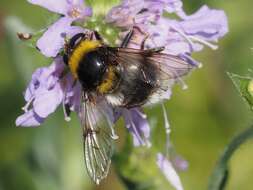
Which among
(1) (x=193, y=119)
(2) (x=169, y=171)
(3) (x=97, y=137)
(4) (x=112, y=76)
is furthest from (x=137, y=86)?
(1) (x=193, y=119)

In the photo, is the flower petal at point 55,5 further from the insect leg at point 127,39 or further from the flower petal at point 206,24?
the flower petal at point 206,24

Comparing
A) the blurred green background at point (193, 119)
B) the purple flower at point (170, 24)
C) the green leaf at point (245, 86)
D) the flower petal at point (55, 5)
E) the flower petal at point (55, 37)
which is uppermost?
the flower petal at point (55, 5)

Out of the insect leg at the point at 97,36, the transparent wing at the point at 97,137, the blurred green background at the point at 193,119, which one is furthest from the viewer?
the blurred green background at the point at 193,119

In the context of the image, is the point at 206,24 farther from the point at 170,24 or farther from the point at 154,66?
the point at 154,66

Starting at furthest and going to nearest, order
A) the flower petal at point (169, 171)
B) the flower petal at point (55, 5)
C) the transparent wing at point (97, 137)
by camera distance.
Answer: the flower petal at point (169, 171), the flower petal at point (55, 5), the transparent wing at point (97, 137)

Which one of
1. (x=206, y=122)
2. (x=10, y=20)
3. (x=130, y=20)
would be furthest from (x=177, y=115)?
(x=130, y=20)

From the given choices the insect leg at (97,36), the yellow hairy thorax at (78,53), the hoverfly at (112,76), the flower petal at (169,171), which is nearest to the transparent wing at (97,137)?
the hoverfly at (112,76)
